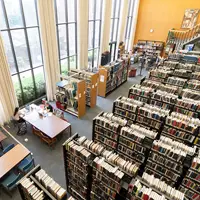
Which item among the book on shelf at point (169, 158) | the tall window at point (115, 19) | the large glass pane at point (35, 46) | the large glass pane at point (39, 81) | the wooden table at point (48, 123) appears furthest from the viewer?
the tall window at point (115, 19)

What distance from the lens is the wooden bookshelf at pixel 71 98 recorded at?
654cm

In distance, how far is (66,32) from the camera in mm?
7852

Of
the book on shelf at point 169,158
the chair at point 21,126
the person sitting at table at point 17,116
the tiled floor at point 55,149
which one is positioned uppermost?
the book on shelf at point 169,158

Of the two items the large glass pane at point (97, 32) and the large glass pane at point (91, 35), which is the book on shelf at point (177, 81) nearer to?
the large glass pane at point (91, 35)

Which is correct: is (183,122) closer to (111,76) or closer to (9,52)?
(111,76)

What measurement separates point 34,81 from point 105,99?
368 cm

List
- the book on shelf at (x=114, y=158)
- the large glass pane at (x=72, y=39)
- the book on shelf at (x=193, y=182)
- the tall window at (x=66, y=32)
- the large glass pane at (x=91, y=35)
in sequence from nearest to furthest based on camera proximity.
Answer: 1. the book on shelf at (x=114, y=158)
2. the book on shelf at (x=193, y=182)
3. the tall window at (x=66, y=32)
4. the large glass pane at (x=72, y=39)
5. the large glass pane at (x=91, y=35)

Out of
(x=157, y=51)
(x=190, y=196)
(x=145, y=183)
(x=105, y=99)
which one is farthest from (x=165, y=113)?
(x=157, y=51)

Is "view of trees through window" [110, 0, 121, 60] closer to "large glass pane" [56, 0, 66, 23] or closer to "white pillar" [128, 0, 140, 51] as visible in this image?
"white pillar" [128, 0, 140, 51]

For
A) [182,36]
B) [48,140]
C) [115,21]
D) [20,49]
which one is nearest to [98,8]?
[115,21]

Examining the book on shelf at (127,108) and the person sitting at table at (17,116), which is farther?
the person sitting at table at (17,116)

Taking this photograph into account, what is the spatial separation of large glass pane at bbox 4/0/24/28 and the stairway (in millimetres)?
10792

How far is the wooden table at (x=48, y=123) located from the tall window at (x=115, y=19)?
8.70 metres

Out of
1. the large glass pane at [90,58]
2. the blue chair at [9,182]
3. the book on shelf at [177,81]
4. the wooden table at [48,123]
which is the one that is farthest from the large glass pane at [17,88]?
the book on shelf at [177,81]
